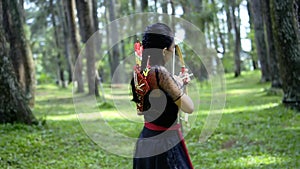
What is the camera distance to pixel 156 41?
3.31 meters

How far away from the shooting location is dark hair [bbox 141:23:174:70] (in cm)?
331

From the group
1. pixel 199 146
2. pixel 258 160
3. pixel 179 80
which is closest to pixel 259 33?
pixel 199 146

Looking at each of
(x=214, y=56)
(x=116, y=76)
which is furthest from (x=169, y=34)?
(x=214, y=56)

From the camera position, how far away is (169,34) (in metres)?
3.34

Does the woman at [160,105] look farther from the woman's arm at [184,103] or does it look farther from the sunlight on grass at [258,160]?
the sunlight on grass at [258,160]

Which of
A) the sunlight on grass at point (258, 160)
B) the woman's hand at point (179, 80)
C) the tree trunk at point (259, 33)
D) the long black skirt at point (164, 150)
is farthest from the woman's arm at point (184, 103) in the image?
the tree trunk at point (259, 33)

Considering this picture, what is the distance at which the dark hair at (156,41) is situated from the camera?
3311 millimetres

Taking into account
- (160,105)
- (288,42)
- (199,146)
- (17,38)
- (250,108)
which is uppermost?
(17,38)

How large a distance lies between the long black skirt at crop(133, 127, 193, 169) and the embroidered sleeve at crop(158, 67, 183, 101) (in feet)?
1.17

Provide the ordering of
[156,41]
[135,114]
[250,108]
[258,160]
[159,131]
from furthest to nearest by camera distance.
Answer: [250,108] < [258,160] < [135,114] < [159,131] < [156,41]

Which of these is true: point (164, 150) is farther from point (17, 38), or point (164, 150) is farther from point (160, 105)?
point (17, 38)

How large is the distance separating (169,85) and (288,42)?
7949mm

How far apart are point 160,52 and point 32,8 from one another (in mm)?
37790

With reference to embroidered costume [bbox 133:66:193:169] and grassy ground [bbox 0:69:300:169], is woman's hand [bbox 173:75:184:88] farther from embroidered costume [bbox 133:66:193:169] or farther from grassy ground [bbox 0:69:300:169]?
grassy ground [bbox 0:69:300:169]
